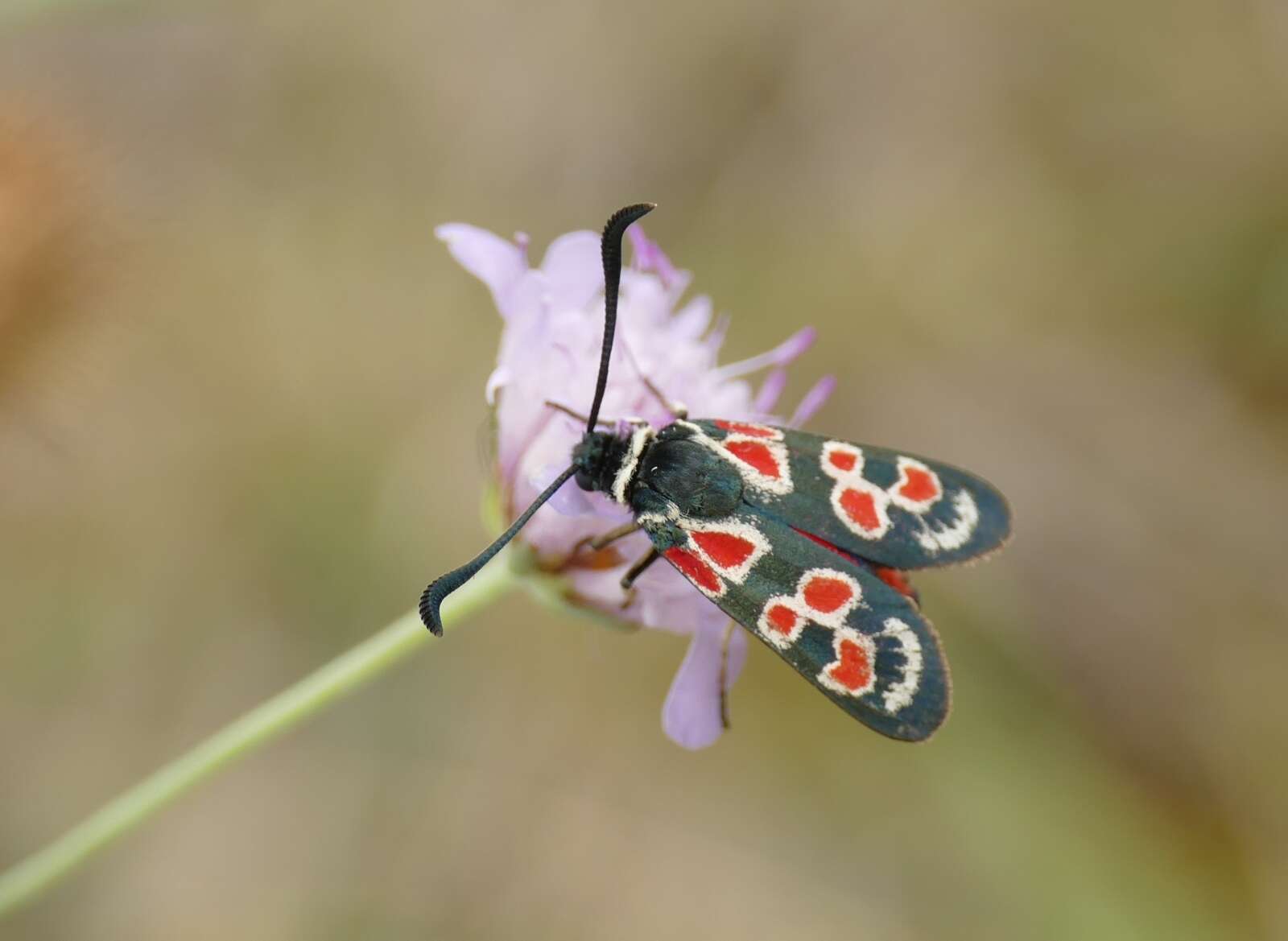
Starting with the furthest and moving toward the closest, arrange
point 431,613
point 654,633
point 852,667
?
point 654,633, point 852,667, point 431,613

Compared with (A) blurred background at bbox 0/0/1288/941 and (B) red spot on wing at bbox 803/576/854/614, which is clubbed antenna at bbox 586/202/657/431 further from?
(A) blurred background at bbox 0/0/1288/941

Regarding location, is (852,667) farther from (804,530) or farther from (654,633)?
(654,633)

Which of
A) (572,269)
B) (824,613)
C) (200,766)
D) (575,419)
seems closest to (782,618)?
(824,613)

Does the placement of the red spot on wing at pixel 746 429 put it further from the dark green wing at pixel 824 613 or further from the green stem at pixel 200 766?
the green stem at pixel 200 766

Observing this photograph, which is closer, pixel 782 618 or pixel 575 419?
pixel 782 618

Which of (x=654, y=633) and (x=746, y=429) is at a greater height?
(x=746, y=429)

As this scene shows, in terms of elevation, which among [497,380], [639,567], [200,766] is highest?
[497,380]

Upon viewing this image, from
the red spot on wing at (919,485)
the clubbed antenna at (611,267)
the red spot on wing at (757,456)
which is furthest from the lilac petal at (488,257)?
the red spot on wing at (919,485)

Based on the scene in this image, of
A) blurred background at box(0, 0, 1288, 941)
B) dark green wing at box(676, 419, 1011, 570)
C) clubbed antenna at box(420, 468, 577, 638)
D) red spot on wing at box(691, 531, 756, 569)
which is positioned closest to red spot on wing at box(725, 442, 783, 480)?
dark green wing at box(676, 419, 1011, 570)
